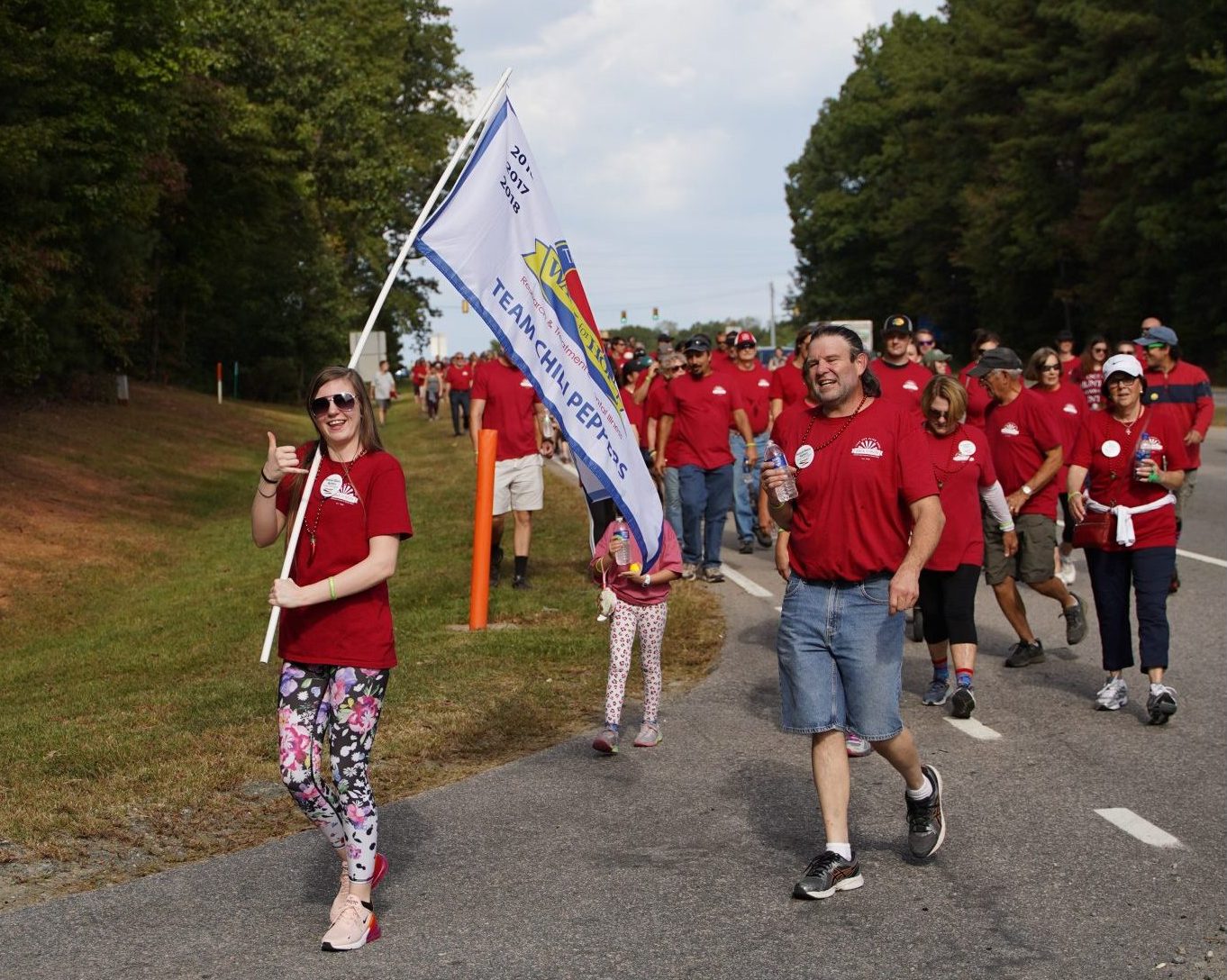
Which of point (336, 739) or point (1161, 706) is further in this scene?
point (1161, 706)

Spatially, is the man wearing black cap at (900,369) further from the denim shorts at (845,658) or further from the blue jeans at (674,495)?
the denim shorts at (845,658)

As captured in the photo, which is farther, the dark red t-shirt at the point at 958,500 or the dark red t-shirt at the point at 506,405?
the dark red t-shirt at the point at 506,405

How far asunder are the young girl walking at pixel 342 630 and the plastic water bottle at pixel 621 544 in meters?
2.51

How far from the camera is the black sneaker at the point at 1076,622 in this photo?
1019cm

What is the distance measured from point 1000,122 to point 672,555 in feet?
218

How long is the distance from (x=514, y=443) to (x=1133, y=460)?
5960 millimetres

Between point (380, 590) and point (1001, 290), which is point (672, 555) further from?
point (1001, 290)

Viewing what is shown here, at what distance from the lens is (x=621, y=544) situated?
7793 mm

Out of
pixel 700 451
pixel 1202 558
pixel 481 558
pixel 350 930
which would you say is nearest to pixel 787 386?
pixel 700 451

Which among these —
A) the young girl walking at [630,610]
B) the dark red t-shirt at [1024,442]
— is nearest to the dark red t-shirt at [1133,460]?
the dark red t-shirt at [1024,442]

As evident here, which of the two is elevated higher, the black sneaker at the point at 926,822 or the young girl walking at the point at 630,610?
the young girl walking at the point at 630,610

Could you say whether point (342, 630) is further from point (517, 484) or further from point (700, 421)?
point (700, 421)

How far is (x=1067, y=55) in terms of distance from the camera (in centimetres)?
6191

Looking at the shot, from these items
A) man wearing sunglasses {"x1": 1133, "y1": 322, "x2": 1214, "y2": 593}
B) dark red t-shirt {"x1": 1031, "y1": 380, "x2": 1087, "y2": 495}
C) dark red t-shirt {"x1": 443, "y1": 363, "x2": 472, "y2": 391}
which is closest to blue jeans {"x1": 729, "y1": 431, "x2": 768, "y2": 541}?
man wearing sunglasses {"x1": 1133, "y1": 322, "x2": 1214, "y2": 593}
